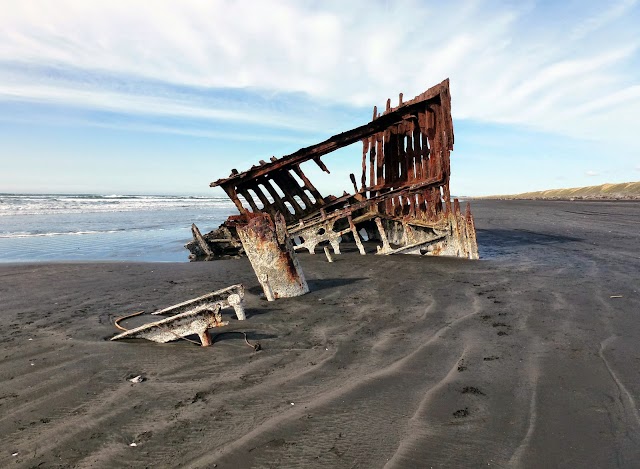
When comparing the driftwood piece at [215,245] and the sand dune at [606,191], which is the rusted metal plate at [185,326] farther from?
the sand dune at [606,191]

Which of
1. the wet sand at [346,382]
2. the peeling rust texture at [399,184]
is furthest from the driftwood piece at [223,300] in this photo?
the peeling rust texture at [399,184]

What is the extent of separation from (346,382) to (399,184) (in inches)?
306

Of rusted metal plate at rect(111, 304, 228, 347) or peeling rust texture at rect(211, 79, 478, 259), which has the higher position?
peeling rust texture at rect(211, 79, 478, 259)

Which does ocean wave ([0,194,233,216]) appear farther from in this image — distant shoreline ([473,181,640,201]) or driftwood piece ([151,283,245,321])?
distant shoreline ([473,181,640,201])

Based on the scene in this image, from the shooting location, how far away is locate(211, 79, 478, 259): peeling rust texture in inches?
336

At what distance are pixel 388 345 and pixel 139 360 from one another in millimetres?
2147

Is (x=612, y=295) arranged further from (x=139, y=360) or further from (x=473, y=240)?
(x=139, y=360)

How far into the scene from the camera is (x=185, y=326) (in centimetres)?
379

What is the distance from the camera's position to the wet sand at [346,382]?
215 cm

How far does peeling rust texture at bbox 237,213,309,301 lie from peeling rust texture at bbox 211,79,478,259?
124 inches

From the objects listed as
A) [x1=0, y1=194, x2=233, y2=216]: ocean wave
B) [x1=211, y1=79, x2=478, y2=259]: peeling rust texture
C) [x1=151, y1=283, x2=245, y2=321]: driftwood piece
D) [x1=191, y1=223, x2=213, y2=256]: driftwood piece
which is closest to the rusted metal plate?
[x1=151, y1=283, x2=245, y2=321]: driftwood piece

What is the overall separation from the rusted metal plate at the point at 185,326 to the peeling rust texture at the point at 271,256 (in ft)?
5.33

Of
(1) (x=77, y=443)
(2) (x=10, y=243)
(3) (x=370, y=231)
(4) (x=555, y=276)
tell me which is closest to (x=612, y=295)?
(4) (x=555, y=276)

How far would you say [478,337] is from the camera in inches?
148
